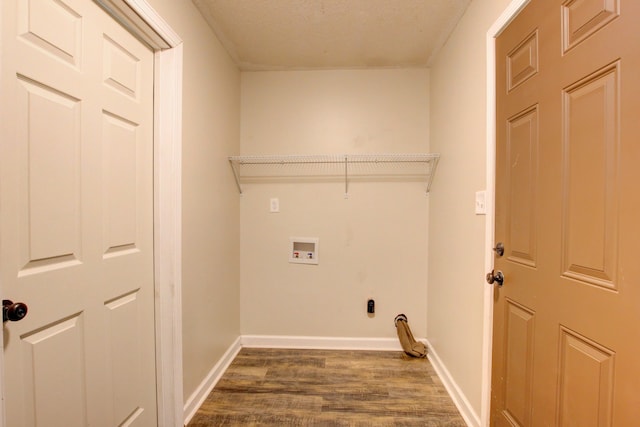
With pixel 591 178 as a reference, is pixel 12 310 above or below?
below

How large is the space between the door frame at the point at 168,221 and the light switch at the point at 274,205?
103cm

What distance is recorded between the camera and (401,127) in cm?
240

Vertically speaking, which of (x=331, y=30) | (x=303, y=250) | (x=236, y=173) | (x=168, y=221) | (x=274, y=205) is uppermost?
(x=331, y=30)

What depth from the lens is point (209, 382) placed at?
186cm

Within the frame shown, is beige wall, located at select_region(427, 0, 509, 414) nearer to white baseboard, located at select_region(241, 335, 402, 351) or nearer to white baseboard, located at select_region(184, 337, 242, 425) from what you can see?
white baseboard, located at select_region(241, 335, 402, 351)

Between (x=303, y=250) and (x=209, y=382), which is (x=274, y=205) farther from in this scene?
(x=209, y=382)

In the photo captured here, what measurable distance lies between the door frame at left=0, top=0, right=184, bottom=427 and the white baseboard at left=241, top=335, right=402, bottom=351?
0.99 meters

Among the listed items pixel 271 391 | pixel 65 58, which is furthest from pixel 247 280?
pixel 65 58

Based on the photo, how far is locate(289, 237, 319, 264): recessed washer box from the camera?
2.45 m

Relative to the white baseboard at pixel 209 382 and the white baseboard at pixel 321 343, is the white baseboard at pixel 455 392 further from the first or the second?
the white baseboard at pixel 209 382

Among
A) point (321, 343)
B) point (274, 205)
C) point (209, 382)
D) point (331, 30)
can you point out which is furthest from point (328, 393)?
point (331, 30)

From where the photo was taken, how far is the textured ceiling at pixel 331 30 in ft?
5.54

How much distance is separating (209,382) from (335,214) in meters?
1.56

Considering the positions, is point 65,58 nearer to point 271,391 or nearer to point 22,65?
point 22,65
